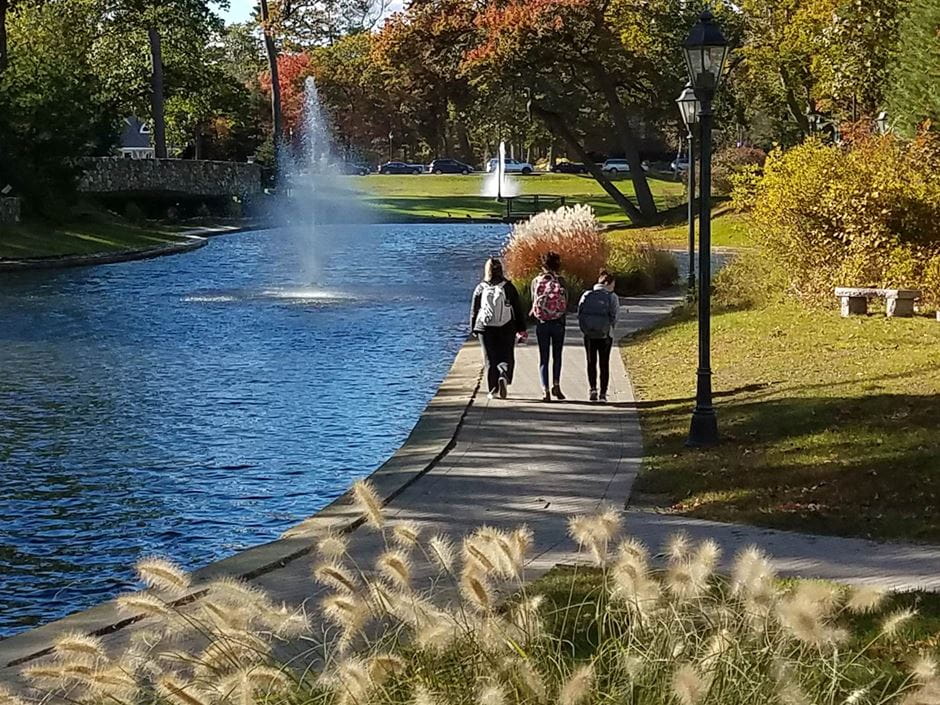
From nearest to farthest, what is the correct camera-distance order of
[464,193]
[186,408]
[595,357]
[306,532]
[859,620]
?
1. [859,620]
2. [306,532]
3. [595,357]
4. [186,408]
5. [464,193]

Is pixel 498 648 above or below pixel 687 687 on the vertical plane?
below

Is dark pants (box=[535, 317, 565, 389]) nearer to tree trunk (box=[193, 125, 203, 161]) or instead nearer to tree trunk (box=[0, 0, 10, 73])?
tree trunk (box=[0, 0, 10, 73])

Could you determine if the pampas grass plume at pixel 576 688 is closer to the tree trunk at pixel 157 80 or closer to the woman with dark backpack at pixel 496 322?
the woman with dark backpack at pixel 496 322

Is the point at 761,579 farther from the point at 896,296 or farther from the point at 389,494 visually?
the point at 896,296

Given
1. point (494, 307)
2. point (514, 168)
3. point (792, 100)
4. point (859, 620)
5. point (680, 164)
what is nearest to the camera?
point (859, 620)

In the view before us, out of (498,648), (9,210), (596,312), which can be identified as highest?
(498,648)

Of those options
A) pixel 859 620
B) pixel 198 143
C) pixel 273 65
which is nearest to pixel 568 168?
pixel 198 143

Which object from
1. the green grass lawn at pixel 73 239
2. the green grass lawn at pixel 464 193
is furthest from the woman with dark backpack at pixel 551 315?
the green grass lawn at pixel 464 193

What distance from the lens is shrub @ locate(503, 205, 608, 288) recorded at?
83.0 feet

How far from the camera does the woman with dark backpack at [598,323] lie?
1491 cm

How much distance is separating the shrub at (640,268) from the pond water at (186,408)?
3399mm

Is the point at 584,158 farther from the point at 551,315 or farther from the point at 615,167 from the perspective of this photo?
the point at 615,167

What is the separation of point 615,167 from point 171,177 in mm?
45419

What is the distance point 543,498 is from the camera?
10.7m
